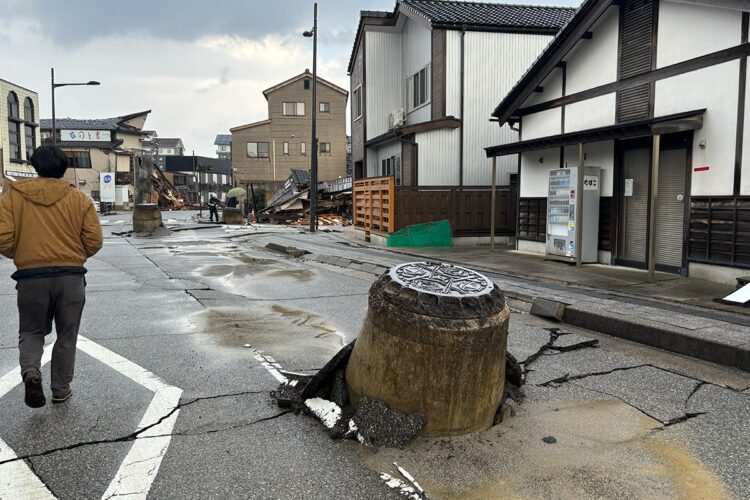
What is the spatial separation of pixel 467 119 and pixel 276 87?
36.1m

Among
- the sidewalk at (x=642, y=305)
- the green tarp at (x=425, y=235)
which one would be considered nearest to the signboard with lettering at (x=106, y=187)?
the green tarp at (x=425, y=235)

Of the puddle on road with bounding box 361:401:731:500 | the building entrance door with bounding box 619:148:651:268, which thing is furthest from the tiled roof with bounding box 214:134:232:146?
the puddle on road with bounding box 361:401:731:500

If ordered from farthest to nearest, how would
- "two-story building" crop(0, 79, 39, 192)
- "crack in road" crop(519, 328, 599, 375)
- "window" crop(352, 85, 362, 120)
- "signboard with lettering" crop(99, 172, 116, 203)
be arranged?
"two-story building" crop(0, 79, 39, 192) < "signboard with lettering" crop(99, 172, 116, 203) < "window" crop(352, 85, 362, 120) < "crack in road" crop(519, 328, 599, 375)

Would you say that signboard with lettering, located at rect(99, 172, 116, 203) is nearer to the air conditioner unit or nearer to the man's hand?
the air conditioner unit

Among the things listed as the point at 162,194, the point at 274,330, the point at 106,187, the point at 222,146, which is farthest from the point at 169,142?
the point at 274,330

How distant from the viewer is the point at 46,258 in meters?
4.14

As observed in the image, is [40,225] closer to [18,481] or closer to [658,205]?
[18,481]

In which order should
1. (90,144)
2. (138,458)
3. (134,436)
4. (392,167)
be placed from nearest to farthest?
1. (138,458)
2. (134,436)
3. (392,167)
4. (90,144)

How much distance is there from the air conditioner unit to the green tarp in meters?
6.66

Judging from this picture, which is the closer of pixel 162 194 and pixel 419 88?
pixel 419 88

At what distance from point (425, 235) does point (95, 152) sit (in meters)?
47.6

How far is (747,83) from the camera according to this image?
29.5 ft

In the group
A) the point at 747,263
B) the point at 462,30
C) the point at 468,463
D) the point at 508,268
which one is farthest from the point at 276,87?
the point at 468,463

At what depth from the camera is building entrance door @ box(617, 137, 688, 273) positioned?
10.5 m
